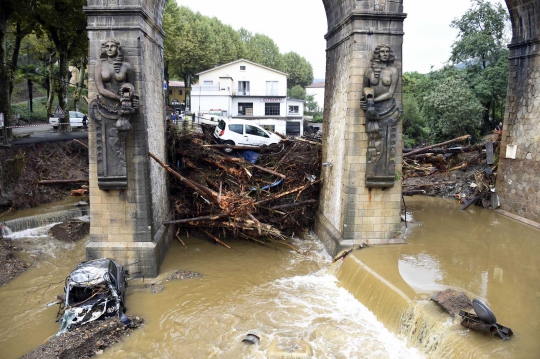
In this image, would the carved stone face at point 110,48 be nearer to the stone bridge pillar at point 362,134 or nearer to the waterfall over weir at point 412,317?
the stone bridge pillar at point 362,134

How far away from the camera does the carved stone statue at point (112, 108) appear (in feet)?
28.8

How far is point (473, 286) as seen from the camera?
803 cm

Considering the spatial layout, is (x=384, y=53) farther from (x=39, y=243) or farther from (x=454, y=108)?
(x=454, y=108)

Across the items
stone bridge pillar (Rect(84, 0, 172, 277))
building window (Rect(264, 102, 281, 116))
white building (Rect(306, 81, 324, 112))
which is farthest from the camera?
white building (Rect(306, 81, 324, 112))

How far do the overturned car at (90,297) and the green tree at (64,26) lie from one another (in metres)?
16.8

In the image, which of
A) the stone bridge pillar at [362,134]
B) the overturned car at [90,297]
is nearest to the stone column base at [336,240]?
the stone bridge pillar at [362,134]

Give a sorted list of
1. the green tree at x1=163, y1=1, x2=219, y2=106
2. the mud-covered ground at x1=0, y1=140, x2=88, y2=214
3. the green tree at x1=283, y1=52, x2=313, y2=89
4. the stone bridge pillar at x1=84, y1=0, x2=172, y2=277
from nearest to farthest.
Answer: the stone bridge pillar at x1=84, y1=0, x2=172, y2=277, the mud-covered ground at x1=0, y1=140, x2=88, y2=214, the green tree at x1=163, y1=1, x2=219, y2=106, the green tree at x1=283, y1=52, x2=313, y2=89

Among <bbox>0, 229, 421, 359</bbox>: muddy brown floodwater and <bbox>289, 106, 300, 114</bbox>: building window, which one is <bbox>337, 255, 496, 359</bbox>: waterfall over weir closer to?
<bbox>0, 229, 421, 359</bbox>: muddy brown floodwater

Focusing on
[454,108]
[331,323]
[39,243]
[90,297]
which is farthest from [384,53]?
[454,108]

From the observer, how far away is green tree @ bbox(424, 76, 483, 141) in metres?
22.8

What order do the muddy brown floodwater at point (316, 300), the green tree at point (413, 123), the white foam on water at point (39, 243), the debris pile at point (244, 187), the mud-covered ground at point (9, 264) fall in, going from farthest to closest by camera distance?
the green tree at point (413, 123), the white foam on water at point (39, 243), the debris pile at point (244, 187), the mud-covered ground at point (9, 264), the muddy brown floodwater at point (316, 300)

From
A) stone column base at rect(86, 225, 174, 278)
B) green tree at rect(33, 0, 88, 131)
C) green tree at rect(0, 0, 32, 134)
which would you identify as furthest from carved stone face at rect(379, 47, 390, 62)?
green tree at rect(33, 0, 88, 131)

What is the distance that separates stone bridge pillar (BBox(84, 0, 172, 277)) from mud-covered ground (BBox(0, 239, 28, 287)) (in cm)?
225

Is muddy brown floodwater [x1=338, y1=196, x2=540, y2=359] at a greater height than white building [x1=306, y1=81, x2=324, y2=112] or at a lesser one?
lesser
